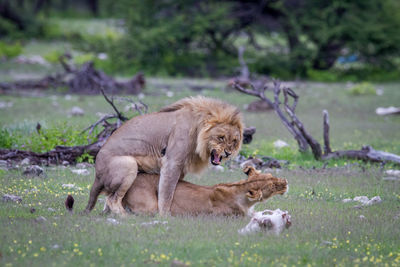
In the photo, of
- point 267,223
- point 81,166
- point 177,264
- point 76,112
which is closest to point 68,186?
point 81,166

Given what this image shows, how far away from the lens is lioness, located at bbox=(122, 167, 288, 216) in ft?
26.6

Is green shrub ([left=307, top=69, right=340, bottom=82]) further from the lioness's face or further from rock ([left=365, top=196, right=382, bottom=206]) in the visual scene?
the lioness's face

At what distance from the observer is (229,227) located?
740 centimetres

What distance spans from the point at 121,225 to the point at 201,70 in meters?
22.9

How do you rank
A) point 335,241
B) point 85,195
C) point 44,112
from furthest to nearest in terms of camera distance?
point 44,112
point 85,195
point 335,241

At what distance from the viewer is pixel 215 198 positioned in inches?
324

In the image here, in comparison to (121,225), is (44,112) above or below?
below

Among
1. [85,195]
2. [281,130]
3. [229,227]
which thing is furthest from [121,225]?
[281,130]

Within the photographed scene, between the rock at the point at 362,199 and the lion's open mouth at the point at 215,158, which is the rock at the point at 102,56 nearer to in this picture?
the rock at the point at 362,199

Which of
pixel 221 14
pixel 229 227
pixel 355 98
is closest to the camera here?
pixel 229 227

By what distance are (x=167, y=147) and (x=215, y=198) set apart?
0.93 metres

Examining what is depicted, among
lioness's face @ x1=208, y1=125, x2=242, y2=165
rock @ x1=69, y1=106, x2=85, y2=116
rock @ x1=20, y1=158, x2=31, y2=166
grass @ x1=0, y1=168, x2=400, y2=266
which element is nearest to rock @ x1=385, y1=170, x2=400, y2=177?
grass @ x1=0, y1=168, x2=400, y2=266

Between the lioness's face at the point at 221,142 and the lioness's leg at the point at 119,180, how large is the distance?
3.39 feet

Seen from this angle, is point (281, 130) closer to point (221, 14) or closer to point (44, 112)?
point (44, 112)
